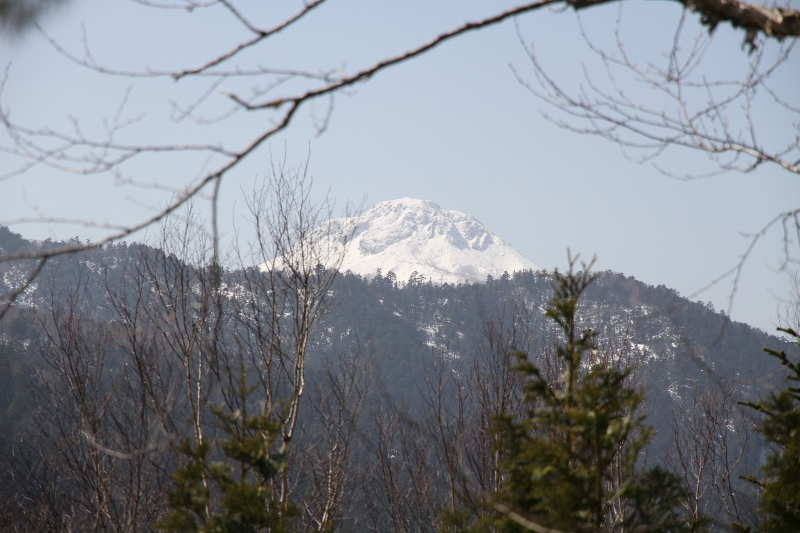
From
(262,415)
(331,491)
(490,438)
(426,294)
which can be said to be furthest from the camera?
(426,294)

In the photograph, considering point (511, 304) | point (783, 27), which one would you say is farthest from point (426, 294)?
point (783, 27)

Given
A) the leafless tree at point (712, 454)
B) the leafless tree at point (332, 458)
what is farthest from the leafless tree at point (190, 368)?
the leafless tree at point (712, 454)

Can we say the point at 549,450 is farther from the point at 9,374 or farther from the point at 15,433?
the point at 9,374

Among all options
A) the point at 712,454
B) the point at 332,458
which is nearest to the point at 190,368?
the point at 332,458

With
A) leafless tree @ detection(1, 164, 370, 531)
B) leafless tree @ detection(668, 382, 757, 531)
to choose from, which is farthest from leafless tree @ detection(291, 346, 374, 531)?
leafless tree @ detection(668, 382, 757, 531)

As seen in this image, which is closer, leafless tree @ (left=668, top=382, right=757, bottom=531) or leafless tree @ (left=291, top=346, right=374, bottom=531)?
leafless tree @ (left=291, top=346, right=374, bottom=531)

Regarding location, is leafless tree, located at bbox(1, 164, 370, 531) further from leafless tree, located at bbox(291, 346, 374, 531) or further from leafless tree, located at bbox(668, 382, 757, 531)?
leafless tree, located at bbox(668, 382, 757, 531)

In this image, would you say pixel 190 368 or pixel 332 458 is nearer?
pixel 332 458

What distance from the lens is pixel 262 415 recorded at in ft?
15.2

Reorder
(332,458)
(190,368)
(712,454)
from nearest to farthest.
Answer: (332,458), (190,368), (712,454)

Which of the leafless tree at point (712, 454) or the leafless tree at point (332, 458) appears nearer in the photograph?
the leafless tree at point (332, 458)

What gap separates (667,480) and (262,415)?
285 cm

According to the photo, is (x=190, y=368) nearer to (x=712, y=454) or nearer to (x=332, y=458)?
(x=332, y=458)

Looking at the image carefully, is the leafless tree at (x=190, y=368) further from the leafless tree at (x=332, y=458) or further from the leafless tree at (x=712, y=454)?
the leafless tree at (x=712, y=454)
